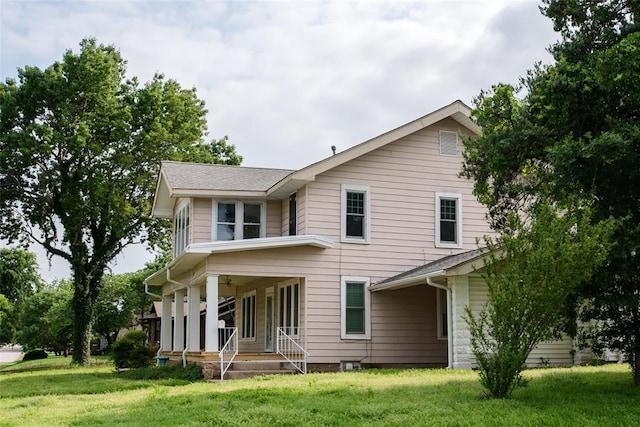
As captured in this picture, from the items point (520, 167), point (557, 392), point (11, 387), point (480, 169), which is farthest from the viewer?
point (11, 387)

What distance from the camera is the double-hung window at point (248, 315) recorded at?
2492cm

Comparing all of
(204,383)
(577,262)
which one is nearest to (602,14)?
(577,262)

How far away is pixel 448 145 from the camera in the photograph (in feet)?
73.2

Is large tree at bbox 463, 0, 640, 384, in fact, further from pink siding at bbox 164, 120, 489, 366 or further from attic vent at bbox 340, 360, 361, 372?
attic vent at bbox 340, 360, 361, 372

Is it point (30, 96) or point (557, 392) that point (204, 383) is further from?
point (30, 96)

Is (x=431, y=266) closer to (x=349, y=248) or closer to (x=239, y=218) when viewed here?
(x=349, y=248)

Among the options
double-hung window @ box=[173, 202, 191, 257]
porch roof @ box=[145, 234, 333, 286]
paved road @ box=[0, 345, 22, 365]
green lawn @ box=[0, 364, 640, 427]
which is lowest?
paved road @ box=[0, 345, 22, 365]

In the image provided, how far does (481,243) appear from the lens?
2194cm

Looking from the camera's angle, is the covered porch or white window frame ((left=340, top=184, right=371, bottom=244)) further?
white window frame ((left=340, top=184, right=371, bottom=244))

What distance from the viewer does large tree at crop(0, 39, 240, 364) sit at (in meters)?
30.1

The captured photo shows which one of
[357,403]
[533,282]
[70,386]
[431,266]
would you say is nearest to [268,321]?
[431,266]

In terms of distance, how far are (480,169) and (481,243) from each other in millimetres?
7655

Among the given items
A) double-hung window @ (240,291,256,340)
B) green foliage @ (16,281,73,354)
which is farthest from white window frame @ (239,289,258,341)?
green foliage @ (16,281,73,354)

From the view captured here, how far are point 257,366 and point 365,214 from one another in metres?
5.34
